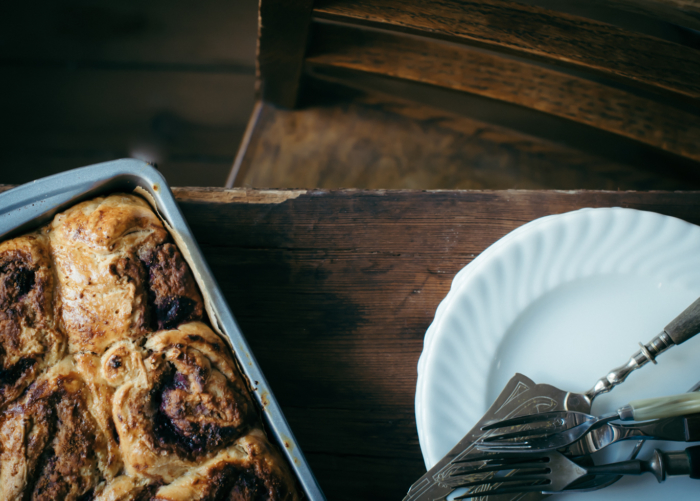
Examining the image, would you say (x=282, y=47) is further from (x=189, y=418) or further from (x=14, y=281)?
(x=189, y=418)

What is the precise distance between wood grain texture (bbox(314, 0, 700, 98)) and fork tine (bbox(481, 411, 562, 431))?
3.15 feet

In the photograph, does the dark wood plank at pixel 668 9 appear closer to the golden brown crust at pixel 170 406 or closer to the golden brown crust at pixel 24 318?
the golden brown crust at pixel 170 406

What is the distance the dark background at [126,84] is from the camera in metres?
1.87

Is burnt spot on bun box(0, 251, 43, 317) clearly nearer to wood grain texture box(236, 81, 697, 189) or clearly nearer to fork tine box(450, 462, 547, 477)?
fork tine box(450, 462, 547, 477)

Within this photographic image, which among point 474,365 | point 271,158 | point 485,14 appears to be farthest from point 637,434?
point 271,158

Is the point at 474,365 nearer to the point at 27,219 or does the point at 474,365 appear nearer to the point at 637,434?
the point at 637,434

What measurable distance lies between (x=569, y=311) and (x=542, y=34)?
840 mm

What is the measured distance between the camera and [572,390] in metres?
0.81

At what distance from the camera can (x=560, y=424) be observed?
758mm

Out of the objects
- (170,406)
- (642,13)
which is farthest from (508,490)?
(642,13)

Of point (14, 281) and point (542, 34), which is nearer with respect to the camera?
point (14, 281)

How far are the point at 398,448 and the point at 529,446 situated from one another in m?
0.29

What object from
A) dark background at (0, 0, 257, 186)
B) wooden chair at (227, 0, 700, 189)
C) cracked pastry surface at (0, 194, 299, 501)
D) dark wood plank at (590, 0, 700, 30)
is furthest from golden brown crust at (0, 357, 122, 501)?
dark wood plank at (590, 0, 700, 30)

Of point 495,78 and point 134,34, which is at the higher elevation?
point 495,78
